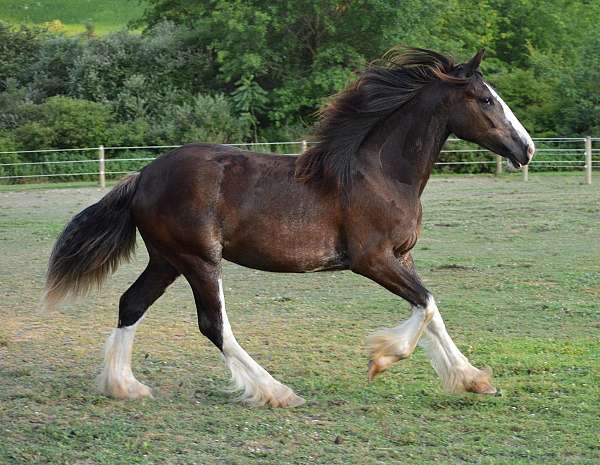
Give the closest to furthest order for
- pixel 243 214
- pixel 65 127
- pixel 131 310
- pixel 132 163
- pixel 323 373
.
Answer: pixel 243 214, pixel 131 310, pixel 323 373, pixel 132 163, pixel 65 127

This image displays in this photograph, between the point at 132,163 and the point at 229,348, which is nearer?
the point at 229,348

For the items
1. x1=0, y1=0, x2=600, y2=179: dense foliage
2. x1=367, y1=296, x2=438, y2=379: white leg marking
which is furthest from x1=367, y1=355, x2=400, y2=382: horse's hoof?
x1=0, y1=0, x2=600, y2=179: dense foliage

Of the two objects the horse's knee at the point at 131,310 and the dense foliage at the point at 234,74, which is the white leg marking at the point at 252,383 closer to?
the horse's knee at the point at 131,310

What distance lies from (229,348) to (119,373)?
0.71 metres

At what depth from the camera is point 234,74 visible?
105ft

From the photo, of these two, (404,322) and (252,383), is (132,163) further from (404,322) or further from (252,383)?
(404,322)

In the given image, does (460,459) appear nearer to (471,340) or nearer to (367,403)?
(367,403)

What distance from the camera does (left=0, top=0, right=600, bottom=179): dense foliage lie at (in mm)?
28859

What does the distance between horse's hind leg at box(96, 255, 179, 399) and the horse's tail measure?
26 centimetres

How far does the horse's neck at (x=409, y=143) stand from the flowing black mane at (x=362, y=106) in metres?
0.08

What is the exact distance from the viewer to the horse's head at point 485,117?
5945 millimetres

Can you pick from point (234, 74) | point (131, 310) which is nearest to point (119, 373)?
point (131, 310)

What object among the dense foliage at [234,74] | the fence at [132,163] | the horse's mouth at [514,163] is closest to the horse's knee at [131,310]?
the horse's mouth at [514,163]

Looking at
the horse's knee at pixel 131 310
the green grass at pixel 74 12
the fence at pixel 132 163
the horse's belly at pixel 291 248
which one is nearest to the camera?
the horse's belly at pixel 291 248
